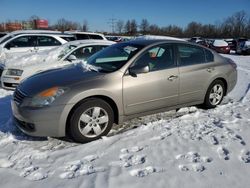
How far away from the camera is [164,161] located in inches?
146

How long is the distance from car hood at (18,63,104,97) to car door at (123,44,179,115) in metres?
0.58

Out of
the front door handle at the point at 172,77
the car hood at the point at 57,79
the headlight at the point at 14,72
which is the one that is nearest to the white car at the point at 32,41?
the headlight at the point at 14,72

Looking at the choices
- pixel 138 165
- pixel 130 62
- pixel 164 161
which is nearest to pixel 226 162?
pixel 164 161

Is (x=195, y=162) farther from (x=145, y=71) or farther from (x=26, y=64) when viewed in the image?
(x=26, y=64)

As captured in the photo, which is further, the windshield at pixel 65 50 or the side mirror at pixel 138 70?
the windshield at pixel 65 50

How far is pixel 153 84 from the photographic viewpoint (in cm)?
486

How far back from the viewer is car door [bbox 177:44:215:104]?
5.33 metres

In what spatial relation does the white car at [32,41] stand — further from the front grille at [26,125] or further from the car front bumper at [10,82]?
the front grille at [26,125]

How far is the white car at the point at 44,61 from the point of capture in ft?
25.3

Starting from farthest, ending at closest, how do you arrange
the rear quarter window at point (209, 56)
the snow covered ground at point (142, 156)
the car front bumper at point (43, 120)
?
1. the rear quarter window at point (209, 56)
2. the car front bumper at point (43, 120)
3. the snow covered ground at point (142, 156)

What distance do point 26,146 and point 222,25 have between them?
306ft

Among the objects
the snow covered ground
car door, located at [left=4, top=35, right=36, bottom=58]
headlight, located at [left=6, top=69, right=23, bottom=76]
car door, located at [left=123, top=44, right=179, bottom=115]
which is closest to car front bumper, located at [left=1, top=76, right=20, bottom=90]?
headlight, located at [left=6, top=69, right=23, bottom=76]

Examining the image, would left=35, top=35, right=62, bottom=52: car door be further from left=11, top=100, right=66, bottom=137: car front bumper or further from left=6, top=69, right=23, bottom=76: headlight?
left=11, top=100, right=66, bottom=137: car front bumper

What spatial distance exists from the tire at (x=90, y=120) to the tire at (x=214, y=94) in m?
2.35
